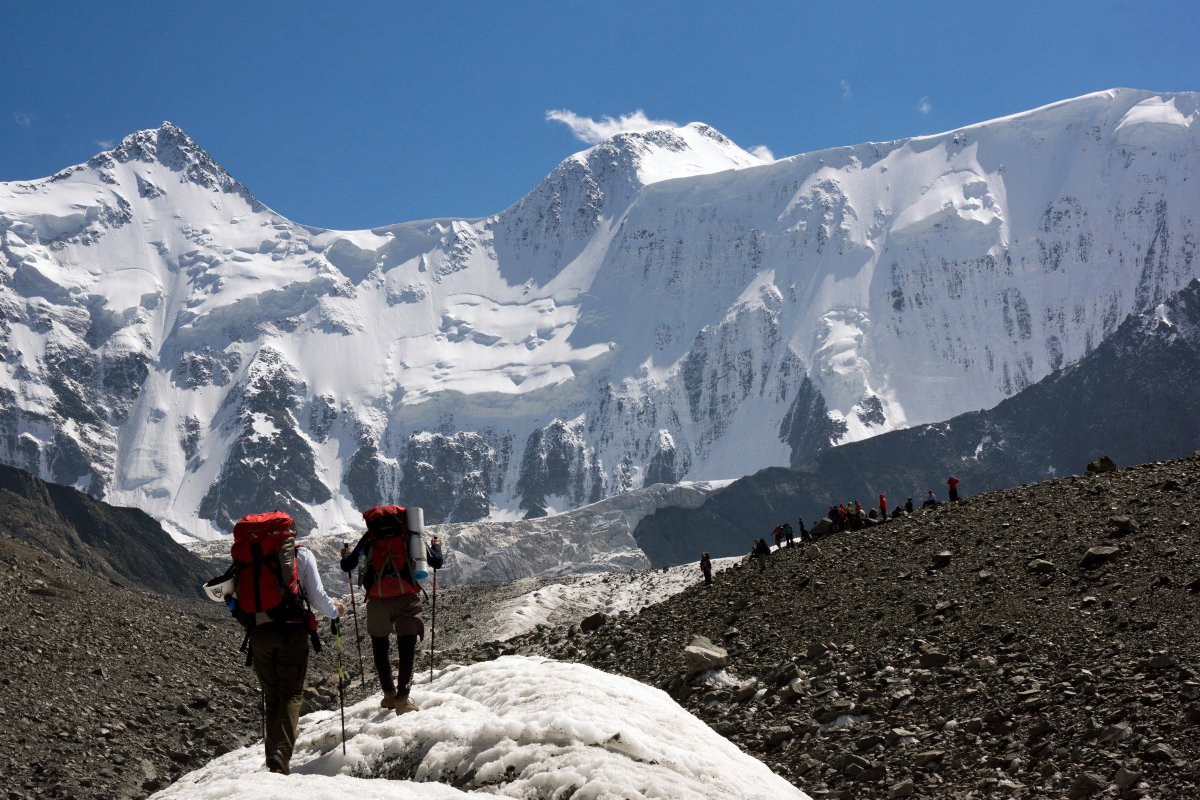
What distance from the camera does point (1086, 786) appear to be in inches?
622

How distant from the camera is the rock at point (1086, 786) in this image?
51.5 ft

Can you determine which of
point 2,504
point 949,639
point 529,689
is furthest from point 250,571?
point 2,504

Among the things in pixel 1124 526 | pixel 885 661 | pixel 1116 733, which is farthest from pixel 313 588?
pixel 1124 526

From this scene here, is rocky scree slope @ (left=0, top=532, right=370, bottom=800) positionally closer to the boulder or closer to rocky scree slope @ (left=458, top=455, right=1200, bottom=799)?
rocky scree slope @ (left=458, top=455, right=1200, bottom=799)

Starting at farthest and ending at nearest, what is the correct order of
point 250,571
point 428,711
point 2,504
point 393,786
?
point 2,504 < point 428,711 < point 250,571 < point 393,786

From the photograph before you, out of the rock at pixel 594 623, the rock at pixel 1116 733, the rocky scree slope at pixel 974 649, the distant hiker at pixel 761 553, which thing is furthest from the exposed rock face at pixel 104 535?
the rock at pixel 1116 733

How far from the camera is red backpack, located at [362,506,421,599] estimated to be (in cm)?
1538

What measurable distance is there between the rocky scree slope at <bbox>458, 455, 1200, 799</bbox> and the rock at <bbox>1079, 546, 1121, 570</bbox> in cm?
5

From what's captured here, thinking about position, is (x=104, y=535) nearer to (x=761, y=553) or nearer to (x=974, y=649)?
(x=761, y=553)

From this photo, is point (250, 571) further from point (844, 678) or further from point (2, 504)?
point (2, 504)

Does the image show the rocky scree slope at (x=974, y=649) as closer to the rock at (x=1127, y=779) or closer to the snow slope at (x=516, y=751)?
the rock at (x=1127, y=779)

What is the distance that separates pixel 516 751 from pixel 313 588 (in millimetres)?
2812

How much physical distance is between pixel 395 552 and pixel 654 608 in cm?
2083

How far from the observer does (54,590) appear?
37062 mm
